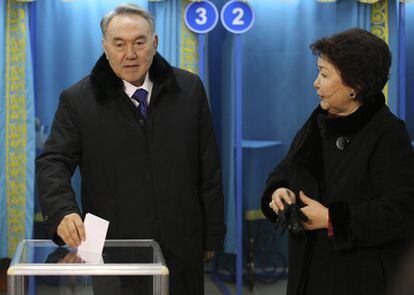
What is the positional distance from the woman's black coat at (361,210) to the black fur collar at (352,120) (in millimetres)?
12

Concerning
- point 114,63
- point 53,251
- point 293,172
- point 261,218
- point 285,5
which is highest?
point 285,5

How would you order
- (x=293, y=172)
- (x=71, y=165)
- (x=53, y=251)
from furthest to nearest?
(x=71, y=165)
(x=293, y=172)
(x=53, y=251)

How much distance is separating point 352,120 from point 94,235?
0.89 metres

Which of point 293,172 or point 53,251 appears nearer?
point 53,251

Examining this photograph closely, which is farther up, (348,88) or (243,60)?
(243,60)

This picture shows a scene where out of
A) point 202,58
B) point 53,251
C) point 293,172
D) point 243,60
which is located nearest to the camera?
point 53,251

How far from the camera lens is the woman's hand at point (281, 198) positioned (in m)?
2.28

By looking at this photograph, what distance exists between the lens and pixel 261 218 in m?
4.99

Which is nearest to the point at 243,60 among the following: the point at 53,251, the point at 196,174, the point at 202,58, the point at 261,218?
the point at 202,58

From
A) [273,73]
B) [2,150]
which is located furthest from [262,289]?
[2,150]

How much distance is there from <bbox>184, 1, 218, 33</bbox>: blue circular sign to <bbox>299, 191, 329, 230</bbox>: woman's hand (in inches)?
99.3

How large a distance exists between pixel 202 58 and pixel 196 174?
2078 millimetres

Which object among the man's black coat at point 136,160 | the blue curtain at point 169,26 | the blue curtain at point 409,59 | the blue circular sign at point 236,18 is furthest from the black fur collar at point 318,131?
the blue curtain at point 409,59

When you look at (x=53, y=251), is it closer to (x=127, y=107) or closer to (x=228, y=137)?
(x=127, y=107)
